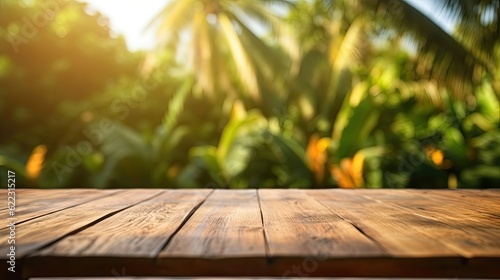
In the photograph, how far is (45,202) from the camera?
1921mm

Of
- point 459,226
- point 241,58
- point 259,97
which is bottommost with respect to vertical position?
point 459,226

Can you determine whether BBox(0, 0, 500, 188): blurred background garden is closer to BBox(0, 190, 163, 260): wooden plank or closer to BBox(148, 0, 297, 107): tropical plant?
BBox(148, 0, 297, 107): tropical plant

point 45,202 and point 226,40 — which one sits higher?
point 226,40

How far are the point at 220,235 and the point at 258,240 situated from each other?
4.1 inches

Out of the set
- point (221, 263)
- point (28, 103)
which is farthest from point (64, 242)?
point (28, 103)

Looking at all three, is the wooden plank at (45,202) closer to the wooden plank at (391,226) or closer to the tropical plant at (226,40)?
the wooden plank at (391,226)

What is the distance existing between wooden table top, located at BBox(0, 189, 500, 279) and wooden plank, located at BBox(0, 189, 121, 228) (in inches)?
0.5

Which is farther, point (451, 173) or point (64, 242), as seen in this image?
point (451, 173)

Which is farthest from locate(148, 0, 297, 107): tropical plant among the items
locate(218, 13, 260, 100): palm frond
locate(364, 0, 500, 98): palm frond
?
locate(364, 0, 500, 98): palm frond

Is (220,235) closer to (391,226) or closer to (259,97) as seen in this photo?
(391,226)

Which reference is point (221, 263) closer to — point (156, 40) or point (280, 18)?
point (156, 40)

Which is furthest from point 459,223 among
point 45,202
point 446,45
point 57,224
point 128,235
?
point 446,45

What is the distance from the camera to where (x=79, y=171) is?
811cm

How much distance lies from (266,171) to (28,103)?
294 inches
